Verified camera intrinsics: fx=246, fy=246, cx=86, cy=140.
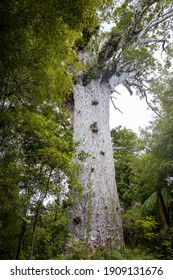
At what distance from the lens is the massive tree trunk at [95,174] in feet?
15.0

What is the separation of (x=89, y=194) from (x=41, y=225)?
4.35 ft

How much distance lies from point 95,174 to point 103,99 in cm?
261

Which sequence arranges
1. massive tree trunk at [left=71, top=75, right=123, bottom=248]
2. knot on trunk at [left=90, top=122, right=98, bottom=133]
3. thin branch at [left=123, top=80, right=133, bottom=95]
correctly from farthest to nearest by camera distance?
1. thin branch at [left=123, top=80, right=133, bottom=95]
2. knot on trunk at [left=90, top=122, right=98, bottom=133]
3. massive tree trunk at [left=71, top=75, right=123, bottom=248]

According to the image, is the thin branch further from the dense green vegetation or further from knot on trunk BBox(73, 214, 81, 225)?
knot on trunk BBox(73, 214, 81, 225)

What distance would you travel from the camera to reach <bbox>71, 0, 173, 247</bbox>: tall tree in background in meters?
4.68

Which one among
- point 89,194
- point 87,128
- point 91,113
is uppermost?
point 91,113

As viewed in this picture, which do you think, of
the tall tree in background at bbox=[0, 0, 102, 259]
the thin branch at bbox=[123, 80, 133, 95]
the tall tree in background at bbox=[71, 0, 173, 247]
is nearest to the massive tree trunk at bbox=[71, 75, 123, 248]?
the tall tree in background at bbox=[71, 0, 173, 247]

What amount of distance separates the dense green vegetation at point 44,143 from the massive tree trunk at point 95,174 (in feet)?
1.05

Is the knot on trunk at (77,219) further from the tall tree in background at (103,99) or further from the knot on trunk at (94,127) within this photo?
the knot on trunk at (94,127)

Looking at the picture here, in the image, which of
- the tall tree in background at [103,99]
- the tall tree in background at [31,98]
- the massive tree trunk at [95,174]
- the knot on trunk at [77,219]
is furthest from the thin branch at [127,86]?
the knot on trunk at [77,219]

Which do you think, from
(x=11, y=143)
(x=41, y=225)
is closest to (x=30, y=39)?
(x=11, y=143)

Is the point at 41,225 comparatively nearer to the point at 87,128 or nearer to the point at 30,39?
the point at 87,128

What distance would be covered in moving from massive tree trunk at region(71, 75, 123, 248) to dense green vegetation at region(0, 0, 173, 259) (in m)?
0.32
